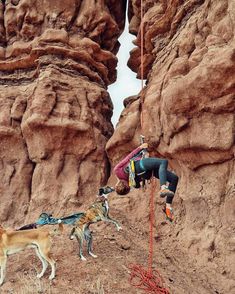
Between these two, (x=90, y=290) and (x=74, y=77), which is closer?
(x=90, y=290)

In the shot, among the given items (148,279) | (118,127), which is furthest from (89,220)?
(118,127)

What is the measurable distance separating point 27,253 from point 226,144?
5.84 m

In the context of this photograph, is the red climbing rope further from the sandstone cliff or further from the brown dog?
the brown dog

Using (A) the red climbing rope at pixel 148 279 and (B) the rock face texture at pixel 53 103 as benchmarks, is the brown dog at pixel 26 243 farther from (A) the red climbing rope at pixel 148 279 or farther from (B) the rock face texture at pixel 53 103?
(B) the rock face texture at pixel 53 103

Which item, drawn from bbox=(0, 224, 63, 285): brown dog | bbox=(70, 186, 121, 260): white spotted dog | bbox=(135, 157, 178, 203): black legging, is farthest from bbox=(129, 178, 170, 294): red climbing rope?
bbox=(0, 224, 63, 285): brown dog

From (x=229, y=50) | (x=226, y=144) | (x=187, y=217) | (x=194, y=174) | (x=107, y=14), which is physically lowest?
(x=187, y=217)

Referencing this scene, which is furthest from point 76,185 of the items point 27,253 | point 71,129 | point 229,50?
point 229,50

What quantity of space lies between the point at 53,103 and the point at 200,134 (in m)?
6.46

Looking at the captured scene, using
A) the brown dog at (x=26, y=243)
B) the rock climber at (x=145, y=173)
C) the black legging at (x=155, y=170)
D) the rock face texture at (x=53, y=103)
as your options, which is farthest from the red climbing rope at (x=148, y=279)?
the rock face texture at (x=53, y=103)

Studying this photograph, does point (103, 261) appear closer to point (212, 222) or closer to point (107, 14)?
point (212, 222)

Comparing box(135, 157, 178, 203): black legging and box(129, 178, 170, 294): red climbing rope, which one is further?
box(129, 178, 170, 294): red climbing rope

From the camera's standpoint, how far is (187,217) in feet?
38.0

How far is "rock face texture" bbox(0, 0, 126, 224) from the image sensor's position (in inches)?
601

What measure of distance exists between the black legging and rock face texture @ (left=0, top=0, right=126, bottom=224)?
21.5 feet
